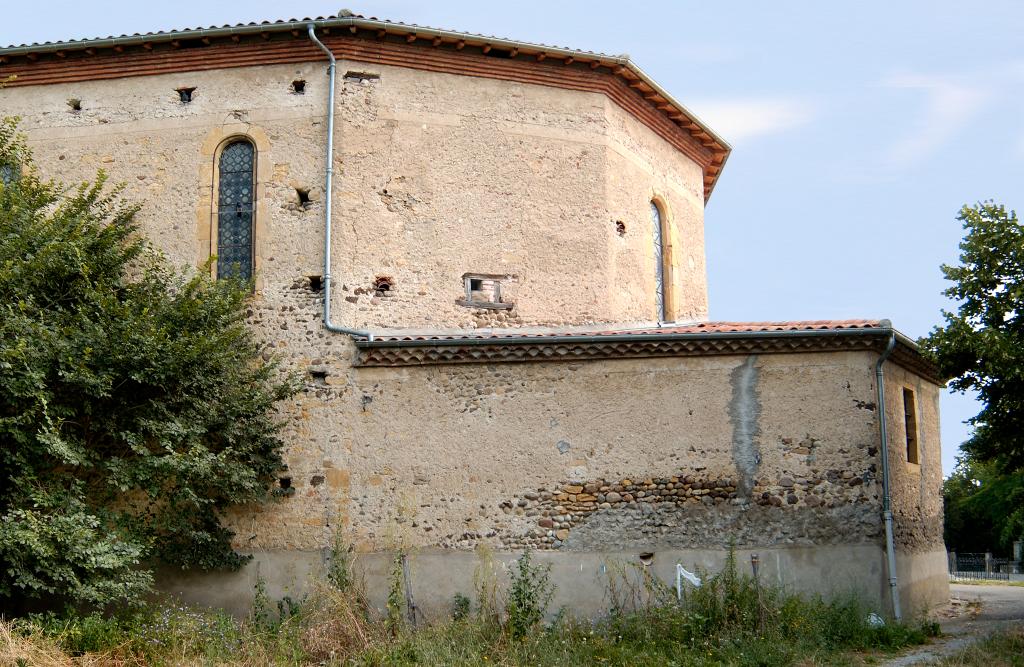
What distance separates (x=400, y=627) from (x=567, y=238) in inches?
250

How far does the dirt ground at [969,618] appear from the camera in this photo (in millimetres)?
11258

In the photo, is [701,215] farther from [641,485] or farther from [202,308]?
[202,308]

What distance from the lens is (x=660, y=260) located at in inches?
674

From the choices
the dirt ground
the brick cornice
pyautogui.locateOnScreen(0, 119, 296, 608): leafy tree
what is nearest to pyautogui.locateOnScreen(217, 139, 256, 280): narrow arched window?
pyautogui.locateOnScreen(0, 119, 296, 608): leafy tree

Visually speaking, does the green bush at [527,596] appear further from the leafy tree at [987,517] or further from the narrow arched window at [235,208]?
the leafy tree at [987,517]

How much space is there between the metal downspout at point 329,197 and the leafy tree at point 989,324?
7.50 metres

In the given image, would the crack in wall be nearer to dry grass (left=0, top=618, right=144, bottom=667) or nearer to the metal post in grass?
the metal post in grass

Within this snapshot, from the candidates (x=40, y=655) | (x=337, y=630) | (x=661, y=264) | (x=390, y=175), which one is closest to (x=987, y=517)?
(x=661, y=264)

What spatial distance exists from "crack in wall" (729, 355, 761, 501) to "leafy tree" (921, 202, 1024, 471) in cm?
219

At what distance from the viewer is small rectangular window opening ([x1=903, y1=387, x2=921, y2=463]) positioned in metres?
14.8

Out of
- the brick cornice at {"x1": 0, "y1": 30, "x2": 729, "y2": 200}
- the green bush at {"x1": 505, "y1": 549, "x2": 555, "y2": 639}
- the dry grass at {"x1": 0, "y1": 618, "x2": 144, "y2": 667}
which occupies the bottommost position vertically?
the dry grass at {"x1": 0, "y1": 618, "x2": 144, "y2": 667}

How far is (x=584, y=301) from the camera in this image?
15188mm

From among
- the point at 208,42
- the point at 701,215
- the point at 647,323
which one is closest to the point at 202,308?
the point at 208,42

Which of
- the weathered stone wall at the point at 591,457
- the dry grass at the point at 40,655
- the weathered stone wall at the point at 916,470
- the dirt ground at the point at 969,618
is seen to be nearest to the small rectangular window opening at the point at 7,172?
the weathered stone wall at the point at 591,457
